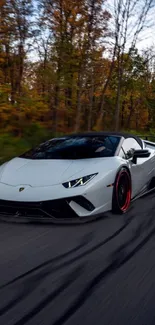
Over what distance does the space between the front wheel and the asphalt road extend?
0.97 feet

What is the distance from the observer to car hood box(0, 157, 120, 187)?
4051 millimetres

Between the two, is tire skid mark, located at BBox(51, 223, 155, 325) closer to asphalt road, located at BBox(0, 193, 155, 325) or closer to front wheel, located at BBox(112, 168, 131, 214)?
asphalt road, located at BBox(0, 193, 155, 325)

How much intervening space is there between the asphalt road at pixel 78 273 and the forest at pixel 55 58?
18.3 ft

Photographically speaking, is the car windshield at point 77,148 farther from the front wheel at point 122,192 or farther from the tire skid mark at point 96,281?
the tire skid mark at point 96,281

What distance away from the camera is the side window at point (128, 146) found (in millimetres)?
4878

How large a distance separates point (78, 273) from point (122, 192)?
6.52 feet

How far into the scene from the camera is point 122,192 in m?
4.49

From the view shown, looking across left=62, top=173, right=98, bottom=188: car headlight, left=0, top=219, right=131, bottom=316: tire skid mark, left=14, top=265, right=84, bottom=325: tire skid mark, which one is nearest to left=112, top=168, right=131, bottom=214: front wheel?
left=62, top=173, right=98, bottom=188: car headlight

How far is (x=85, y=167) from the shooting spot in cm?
423

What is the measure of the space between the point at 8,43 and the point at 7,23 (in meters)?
0.86

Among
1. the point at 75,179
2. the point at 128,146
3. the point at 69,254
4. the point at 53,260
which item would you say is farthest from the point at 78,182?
the point at 128,146

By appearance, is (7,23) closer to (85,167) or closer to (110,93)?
(85,167)

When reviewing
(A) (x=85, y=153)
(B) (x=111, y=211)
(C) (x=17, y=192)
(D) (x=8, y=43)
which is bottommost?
(B) (x=111, y=211)

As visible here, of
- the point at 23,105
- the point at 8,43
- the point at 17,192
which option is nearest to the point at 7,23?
the point at 8,43
